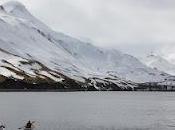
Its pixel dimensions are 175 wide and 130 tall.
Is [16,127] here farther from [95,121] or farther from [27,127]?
[95,121]

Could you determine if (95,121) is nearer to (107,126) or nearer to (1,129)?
(107,126)

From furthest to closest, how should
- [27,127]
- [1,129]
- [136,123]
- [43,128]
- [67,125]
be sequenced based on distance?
[136,123]
[67,125]
[43,128]
[27,127]
[1,129]

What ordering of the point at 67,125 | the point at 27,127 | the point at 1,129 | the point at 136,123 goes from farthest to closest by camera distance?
the point at 136,123 → the point at 67,125 → the point at 27,127 → the point at 1,129

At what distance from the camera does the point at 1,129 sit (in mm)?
91688

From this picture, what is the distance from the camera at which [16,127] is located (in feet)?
370

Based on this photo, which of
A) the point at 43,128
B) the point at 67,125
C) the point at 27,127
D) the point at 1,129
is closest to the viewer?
the point at 1,129

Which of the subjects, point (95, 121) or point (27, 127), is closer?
point (27, 127)

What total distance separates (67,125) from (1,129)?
31911mm

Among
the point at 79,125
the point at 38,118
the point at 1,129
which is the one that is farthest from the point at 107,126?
the point at 1,129

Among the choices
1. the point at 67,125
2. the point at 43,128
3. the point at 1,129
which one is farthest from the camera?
the point at 67,125

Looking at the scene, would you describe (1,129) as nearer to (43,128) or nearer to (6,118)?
(43,128)

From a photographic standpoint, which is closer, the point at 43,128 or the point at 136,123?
the point at 43,128

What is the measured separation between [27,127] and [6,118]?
37.4 meters

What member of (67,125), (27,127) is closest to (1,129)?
(27,127)
